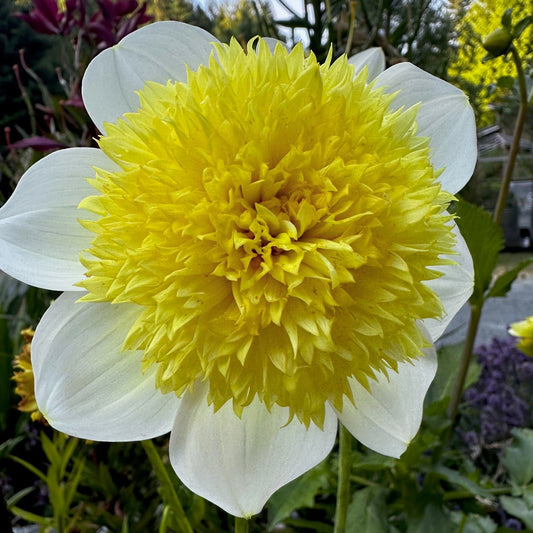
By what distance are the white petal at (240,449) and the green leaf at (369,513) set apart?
9.8 inches

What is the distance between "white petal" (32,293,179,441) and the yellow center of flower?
1.1 inches

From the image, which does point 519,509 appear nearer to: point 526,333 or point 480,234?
point 526,333

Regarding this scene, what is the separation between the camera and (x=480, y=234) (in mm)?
510

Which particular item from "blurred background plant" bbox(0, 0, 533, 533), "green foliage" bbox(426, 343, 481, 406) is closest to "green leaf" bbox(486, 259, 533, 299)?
"blurred background plant" bbox(0, 0, 533, 533)

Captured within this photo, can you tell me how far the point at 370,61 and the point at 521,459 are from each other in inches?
20.2

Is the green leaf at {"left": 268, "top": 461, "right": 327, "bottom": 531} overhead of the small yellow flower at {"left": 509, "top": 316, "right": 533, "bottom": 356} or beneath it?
beneath

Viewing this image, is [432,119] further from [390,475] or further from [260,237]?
[390,475]

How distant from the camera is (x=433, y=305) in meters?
0.26

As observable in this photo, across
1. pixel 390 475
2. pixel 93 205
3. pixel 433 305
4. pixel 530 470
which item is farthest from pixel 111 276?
pixel 530 470

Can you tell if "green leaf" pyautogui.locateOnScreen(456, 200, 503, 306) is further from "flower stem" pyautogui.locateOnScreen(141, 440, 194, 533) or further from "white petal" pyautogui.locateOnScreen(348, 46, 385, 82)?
"flower stem" pyautogui.locateOnScreen(141, 440, 194, 533)

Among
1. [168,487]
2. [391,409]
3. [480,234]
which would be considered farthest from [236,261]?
[480,234]

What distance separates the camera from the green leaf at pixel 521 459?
0.60m

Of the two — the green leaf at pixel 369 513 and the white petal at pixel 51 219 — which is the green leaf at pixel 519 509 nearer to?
the green leaf at pixel 369 513

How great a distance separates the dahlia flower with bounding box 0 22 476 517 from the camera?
0.80 ft
